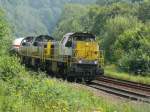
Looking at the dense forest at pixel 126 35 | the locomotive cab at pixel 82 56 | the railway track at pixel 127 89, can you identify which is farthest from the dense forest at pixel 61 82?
the locomotive cab at pixel 82 56

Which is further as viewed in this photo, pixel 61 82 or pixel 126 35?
pixel 126 35

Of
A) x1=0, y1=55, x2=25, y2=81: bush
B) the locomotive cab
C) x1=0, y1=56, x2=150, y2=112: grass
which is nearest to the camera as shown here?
x1=0, y1=56, x2=150, y2=112: grass

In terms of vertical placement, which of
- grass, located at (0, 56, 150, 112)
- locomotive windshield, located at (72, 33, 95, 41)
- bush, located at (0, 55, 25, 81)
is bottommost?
grass, located at (0, 56, 150, 112)

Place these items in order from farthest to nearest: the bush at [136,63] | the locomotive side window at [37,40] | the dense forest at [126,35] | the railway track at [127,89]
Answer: the dense forest at [126,35]
the locomotive side window at [37,40]
the bush at [136,63]
the railway track at [127,89]

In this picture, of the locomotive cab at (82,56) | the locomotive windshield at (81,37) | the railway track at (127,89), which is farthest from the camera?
the locomotive windshield at (81,37)

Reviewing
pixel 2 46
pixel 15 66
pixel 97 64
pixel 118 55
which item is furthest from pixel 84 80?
pixel 118 55

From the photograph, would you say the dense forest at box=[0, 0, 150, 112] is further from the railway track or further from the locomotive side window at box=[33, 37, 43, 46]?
the locomotive side window at box=[33, 37, 43, 46]

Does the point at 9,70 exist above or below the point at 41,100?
above

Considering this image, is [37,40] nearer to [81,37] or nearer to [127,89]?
→ [81,37]

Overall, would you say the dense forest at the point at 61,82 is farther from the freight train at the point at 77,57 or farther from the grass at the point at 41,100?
the freight train at the point at 77,57

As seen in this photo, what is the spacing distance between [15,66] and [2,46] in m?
7.85

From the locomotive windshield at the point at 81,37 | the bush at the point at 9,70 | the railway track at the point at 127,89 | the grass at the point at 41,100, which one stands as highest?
the locomotive windshield at the point at 81,37

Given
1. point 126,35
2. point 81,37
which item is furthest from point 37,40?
point 126,35

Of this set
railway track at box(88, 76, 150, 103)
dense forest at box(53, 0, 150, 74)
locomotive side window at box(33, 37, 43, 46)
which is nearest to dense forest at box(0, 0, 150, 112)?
dense forest at box(53, 0, 150, 74)
